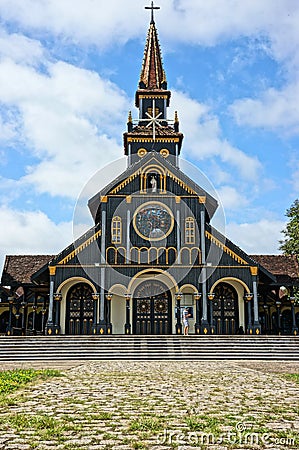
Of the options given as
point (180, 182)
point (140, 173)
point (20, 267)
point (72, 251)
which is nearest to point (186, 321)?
point (72, 251)

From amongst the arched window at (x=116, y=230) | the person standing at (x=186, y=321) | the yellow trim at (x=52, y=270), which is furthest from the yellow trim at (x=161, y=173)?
the person standing at (x=186, y=321)

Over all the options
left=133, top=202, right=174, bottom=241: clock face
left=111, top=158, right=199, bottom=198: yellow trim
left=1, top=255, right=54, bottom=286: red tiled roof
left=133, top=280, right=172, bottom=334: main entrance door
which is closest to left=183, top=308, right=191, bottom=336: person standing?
left=133, top=280, right=172, bottom=334: main entrance door

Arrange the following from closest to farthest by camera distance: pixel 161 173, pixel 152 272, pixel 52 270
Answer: pixel 52 270, pixel 152 272, pixel 161 173

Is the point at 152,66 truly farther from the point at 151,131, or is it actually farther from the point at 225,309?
the point at 225,309

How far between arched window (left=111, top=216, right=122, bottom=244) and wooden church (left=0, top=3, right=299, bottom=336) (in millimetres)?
58

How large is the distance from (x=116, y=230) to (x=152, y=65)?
60.0ft

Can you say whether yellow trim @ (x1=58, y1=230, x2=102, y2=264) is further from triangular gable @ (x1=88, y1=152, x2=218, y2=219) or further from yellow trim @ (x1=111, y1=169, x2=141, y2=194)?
yellow trim @ (x1=111, y1=169, x2=141, y2=194)

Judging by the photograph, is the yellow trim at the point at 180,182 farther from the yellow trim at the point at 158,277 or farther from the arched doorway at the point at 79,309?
the arched doorway at the point at 79,309

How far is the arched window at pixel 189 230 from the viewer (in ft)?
101

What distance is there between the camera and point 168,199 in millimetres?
31484

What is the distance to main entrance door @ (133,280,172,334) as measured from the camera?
3052 cm

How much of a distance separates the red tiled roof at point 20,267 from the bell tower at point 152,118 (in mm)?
9575

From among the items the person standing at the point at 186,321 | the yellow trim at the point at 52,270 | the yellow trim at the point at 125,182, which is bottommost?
the person standing at the point at 186,321

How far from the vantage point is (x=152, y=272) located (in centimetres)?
3058
